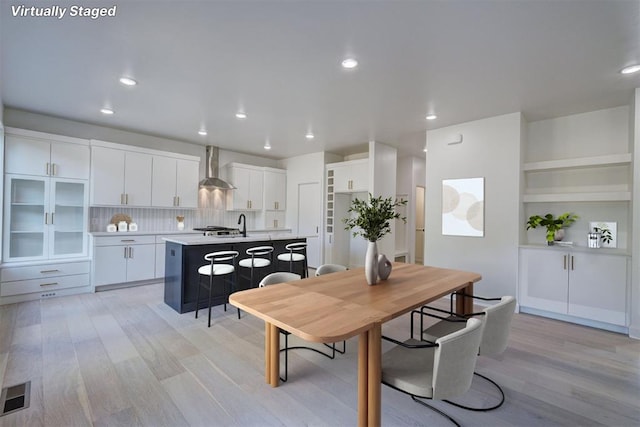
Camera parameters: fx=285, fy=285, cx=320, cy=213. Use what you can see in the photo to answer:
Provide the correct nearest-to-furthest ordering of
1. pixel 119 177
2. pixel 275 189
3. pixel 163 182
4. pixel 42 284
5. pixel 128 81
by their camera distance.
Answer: pixel 128 81, pixel 42 284, pixel 119 177, pixel 163 182, pixel 275 189

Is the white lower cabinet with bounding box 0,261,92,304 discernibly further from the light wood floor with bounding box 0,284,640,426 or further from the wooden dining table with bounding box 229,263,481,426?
the wooden dining table with bounding box 229,263,481,426

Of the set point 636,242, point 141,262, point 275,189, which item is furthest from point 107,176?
point 636,242

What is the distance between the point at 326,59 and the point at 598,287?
160 inches

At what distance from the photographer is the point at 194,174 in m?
5.83

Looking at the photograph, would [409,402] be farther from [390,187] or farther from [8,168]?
[8,168]

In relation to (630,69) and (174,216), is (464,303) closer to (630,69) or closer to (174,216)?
(630,69)

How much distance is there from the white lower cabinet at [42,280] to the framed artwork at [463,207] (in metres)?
5.76

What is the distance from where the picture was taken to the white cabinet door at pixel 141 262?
4816mm

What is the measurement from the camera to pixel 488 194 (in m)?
4.18

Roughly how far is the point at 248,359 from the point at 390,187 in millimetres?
4615

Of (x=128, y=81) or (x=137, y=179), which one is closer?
(x=128, y=81)

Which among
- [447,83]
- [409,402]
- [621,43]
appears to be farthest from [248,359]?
[621,43]

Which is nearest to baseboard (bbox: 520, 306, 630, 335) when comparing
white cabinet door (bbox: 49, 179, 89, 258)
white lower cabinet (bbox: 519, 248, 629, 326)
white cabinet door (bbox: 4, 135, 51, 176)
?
white lower cabinet (bbox: 519, 248, 629, 326)

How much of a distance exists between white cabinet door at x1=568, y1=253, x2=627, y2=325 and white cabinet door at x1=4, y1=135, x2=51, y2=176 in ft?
24.4
